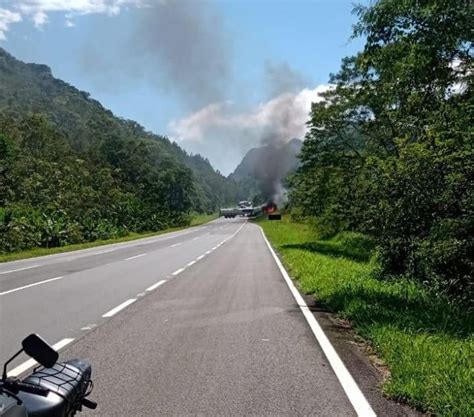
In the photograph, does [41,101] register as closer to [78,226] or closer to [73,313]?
[78,226]

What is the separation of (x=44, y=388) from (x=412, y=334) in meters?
5.46

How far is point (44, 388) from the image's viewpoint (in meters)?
2.56

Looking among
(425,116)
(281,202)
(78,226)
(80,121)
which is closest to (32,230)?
(78,226)

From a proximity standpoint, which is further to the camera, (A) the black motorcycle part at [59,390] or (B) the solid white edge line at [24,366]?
(B) the solid white edge line at [24,366]

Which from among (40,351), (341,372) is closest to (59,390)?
(40,351)

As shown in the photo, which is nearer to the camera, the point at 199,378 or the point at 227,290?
the point at 199,378

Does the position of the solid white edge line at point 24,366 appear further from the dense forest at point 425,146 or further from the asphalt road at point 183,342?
the dense forest at point 425,146

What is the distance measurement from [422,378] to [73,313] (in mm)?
6136

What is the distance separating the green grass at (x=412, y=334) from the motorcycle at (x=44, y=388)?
288 cm

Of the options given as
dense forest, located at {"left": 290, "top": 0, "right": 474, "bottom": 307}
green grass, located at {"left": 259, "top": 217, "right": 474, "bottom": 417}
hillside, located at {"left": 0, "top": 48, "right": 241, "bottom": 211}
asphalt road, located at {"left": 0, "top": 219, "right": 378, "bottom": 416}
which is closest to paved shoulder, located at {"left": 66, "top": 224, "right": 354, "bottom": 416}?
asphalt road, located at {"left": 0, "top": 219, "right": 378, "bottom": 416}

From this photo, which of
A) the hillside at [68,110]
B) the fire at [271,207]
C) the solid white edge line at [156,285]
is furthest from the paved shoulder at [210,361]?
the hillside at [68,110]

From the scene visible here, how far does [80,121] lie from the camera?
439ft

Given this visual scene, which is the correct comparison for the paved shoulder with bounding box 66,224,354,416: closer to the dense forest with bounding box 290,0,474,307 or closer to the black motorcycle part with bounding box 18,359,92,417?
the black motorcycle part with bounding box 18,359,92,417

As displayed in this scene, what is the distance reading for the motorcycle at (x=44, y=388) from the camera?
2268 millimetres
